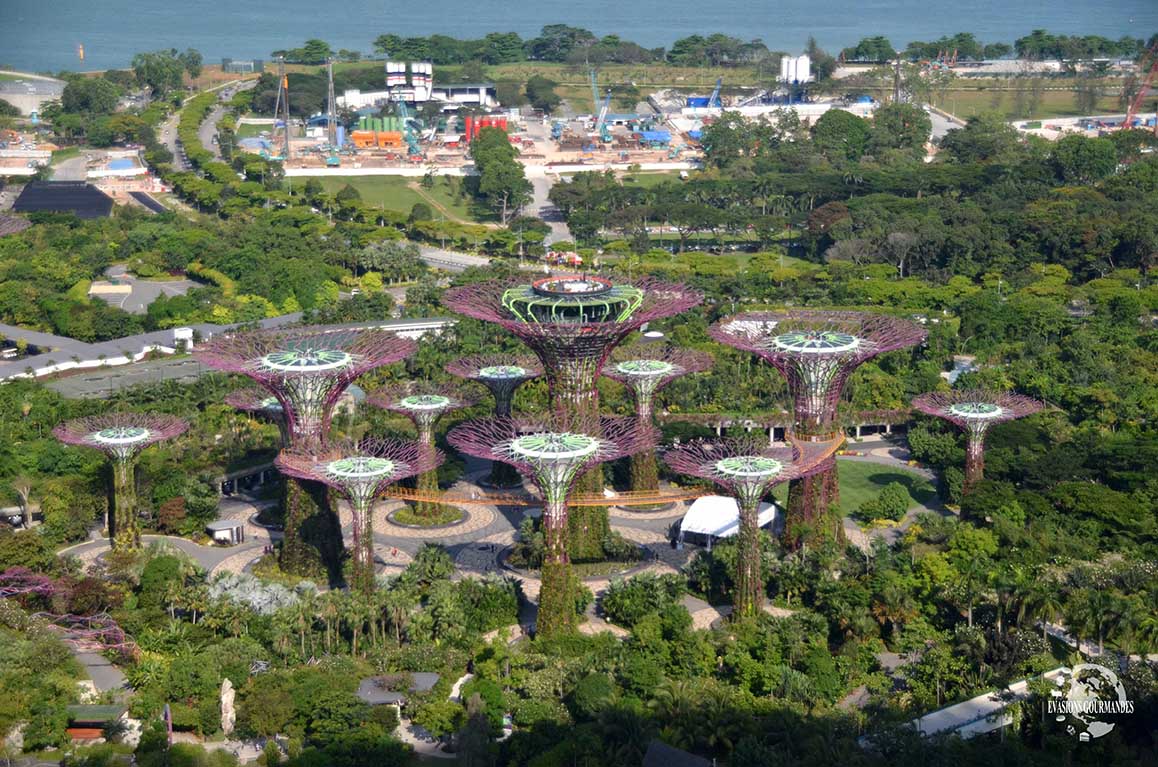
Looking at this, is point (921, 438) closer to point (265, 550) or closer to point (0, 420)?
point (265, 550)

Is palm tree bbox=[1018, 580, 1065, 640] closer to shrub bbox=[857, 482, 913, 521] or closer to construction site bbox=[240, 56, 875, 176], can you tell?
shrub bbox=[857, 482, 913, 521]

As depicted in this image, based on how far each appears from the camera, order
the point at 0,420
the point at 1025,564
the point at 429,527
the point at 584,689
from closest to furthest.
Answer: the point at 584,689 < the point at 1025,564 < the point at 429,527 < the point at 0,420

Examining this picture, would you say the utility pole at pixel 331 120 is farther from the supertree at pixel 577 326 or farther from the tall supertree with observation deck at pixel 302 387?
the supertree at pixel 577 326

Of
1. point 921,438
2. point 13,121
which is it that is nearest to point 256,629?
point 921,438

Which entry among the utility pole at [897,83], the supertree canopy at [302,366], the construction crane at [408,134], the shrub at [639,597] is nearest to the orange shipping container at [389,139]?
the construction crane at [408,134]

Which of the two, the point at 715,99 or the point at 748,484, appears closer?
the point at 748,484

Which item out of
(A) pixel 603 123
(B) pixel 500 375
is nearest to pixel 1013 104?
(A) pixel 603 123

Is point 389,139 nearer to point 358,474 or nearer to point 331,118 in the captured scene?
point 331,118
